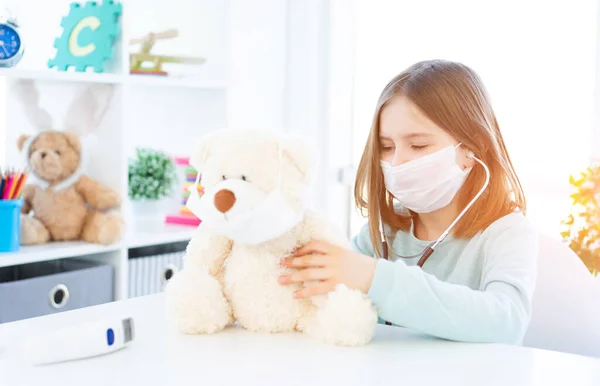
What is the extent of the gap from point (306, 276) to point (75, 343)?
276 mm

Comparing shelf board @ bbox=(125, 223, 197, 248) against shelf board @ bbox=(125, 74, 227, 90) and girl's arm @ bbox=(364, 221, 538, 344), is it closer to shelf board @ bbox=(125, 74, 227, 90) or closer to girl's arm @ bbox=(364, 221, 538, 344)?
shelf board @ bbox=(125, 74, 227, 90)

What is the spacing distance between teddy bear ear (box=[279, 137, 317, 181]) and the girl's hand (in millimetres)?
94

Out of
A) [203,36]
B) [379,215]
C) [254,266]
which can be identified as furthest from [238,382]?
[203,36]

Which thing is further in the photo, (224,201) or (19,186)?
(19,186)

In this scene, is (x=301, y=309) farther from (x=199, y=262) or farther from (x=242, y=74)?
(x=242, y=74)

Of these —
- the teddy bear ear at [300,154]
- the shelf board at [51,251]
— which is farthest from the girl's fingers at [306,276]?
the shelf board at [51,251]

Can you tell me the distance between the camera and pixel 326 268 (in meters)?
0.88

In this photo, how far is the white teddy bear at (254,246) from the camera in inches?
33.3

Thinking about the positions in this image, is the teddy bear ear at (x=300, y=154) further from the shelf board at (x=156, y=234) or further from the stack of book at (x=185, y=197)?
the stack of book at (x=185, y=197)

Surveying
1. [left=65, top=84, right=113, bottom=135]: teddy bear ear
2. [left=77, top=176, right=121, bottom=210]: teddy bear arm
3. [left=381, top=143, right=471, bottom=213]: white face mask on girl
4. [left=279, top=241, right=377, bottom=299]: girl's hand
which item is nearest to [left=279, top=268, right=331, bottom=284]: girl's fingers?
[left=279, top=241, right=377, bottom=299]: girl's hand

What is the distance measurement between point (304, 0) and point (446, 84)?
1.59m

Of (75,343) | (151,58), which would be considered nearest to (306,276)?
(75,343)

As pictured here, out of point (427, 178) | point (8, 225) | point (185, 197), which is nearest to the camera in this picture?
point (427, 178)

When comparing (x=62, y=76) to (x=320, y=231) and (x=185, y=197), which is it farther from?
(x=320, y=231)
